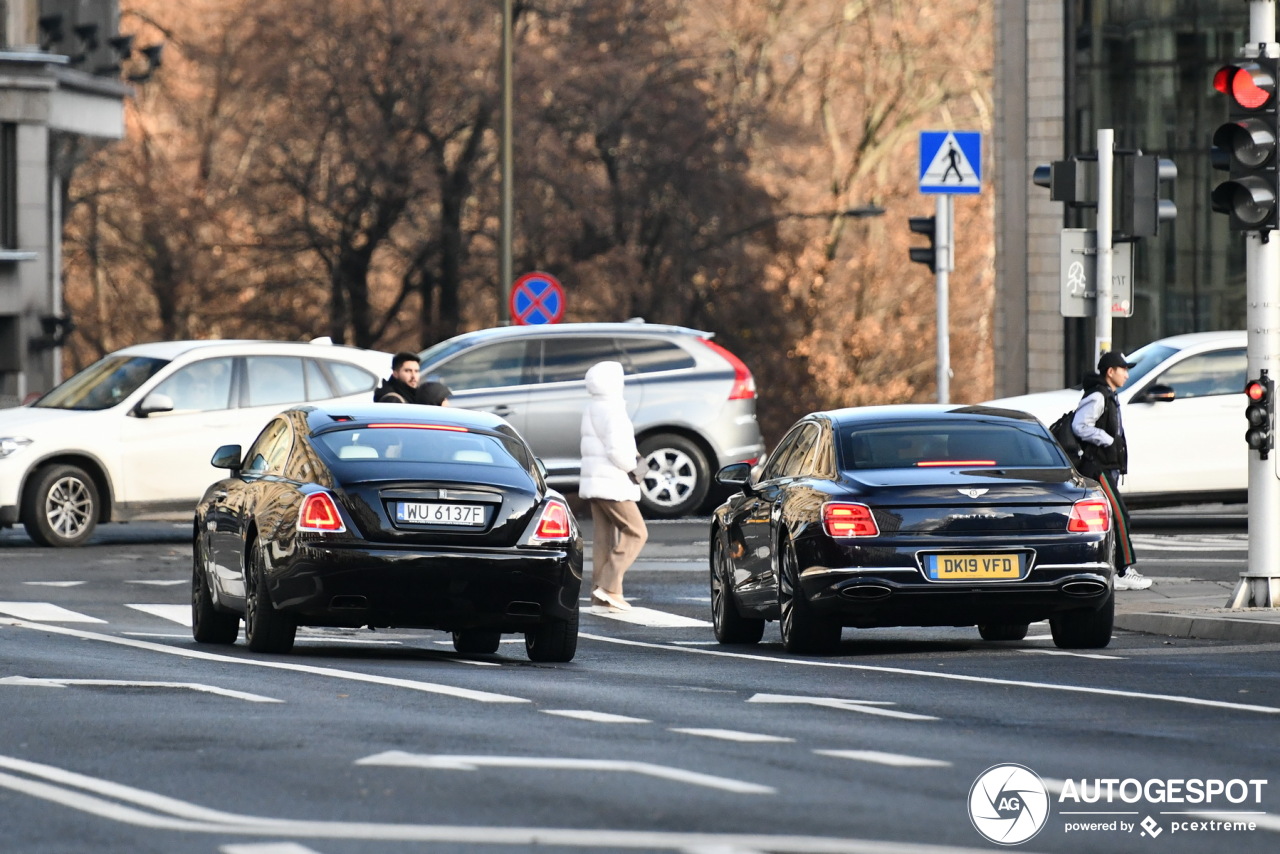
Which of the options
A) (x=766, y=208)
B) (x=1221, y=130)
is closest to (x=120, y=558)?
(x=1221, y=130)

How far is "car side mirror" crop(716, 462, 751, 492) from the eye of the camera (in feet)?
52.1

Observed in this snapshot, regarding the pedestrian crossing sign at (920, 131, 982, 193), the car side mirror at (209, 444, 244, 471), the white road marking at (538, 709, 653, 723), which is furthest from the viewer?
the pedestrian crossing sign at (920, 131, 982, 193)

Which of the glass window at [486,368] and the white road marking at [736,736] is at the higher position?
the glass window at [486,368]

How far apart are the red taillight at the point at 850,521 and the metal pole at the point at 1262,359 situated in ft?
10.8

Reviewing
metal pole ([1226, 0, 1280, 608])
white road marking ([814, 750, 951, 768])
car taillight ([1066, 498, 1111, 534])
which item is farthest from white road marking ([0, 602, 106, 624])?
white road marking ([814, 750, 951, 768])

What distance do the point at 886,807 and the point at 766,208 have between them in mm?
42079

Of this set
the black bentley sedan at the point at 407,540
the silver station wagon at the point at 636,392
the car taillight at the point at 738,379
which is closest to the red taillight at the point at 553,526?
the black bentley sedan at the point at 407,540

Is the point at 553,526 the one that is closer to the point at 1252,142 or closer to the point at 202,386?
the point at 1252,142

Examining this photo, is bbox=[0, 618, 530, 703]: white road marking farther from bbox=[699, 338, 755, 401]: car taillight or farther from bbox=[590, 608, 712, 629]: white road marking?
bbox=[699, 338, 755, 401]: car taillight

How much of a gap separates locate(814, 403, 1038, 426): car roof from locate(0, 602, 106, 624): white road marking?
4.95 metres

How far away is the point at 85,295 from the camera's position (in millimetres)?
58281

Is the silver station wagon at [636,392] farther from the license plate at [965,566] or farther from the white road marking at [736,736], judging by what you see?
the white road marking at [736,736]

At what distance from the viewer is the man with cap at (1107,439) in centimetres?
1811

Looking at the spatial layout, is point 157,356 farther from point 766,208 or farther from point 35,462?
point 766,208
